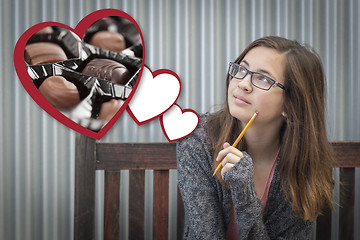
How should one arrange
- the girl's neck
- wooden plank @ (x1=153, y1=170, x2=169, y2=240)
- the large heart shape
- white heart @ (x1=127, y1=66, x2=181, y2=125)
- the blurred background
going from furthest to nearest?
the blurred background, wooden plank @ (x1=153, y1=170, x2=169, y2=240), the girl's neck, white heart @ (x1=127, y1=66, x2=181, y2=125), the large heart shape

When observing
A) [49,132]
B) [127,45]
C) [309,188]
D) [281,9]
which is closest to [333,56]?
[281,9]

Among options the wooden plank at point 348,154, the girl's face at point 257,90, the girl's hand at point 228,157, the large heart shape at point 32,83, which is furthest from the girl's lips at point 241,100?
the wooden plank at point 348,154

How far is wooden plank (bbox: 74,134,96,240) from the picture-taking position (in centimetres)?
106

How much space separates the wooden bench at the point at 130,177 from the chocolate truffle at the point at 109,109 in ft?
0.71

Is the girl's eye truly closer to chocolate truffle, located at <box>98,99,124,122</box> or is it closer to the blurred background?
chocolate truffle, located at <box>98,99,124,122</box>

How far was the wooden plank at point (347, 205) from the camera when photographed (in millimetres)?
1204

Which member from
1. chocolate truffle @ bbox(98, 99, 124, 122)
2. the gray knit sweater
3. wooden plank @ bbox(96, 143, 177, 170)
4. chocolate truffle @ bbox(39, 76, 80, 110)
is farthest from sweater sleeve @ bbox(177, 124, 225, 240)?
chocolate truffle @ bbox(39, 76, 80, 110)

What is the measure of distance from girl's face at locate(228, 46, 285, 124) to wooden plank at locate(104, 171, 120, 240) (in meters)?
0.49

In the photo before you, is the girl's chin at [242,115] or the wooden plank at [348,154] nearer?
A: the girl's chin at [242,115]

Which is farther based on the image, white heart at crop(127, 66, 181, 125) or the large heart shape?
white heart at crop(127, 66, 181, 125)

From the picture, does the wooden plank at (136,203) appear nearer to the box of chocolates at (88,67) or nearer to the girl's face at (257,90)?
the box of chocolates at (88,67)

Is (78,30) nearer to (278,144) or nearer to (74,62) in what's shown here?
(74,62)

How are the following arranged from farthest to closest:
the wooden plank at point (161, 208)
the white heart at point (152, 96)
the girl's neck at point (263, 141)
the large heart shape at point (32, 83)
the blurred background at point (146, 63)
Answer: the blurred background at point (146, 63)
the wooden plank at point (161, 208)
the girl's neck at point (263, 141)
the white heart at point (152, 96)
the large heart shape at point (32, 83)

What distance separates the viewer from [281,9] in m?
1.36
